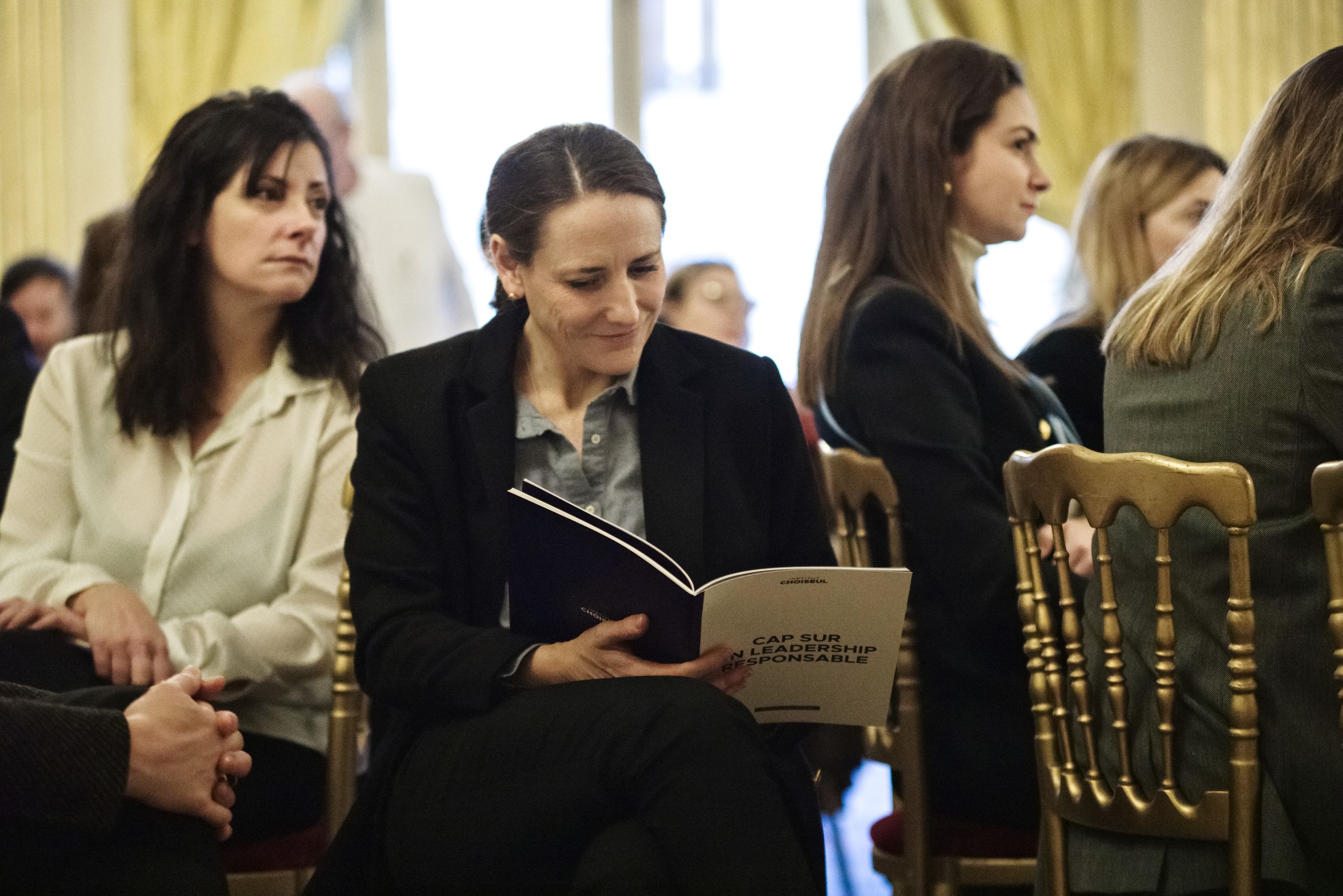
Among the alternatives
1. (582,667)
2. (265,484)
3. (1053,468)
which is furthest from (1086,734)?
(265,484)

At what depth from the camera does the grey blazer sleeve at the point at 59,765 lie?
1.24 meters

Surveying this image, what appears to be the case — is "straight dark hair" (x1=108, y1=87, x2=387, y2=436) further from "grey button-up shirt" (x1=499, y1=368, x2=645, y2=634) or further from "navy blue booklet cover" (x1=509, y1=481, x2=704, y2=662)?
"navy blue booklet cover" (x1=509, y1=481, x2=704, y2=662)

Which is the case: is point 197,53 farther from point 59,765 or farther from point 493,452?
point 59,765

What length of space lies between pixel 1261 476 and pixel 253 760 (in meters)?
1.27

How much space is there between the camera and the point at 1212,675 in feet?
4.86

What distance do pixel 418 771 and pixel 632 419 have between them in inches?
20.6

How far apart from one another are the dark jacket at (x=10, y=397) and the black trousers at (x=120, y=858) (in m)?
1.29

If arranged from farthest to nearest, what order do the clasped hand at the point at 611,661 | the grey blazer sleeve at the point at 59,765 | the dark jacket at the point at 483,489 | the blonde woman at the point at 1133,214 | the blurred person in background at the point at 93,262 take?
the blurred person in background at the point at 93,262
the blonde woman at the point at 1133,214
the dark jacket at the point at 483,489
the clasped hand at the point at 611,661
the grey blazer sleeve at the point at 59,765

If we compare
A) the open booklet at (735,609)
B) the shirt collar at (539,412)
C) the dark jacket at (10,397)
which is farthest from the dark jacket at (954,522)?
the dark jacket at (10,397)

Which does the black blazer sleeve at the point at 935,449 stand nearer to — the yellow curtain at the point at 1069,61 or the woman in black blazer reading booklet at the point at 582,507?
the woman in black blazer reading booklet at the point at 582,507

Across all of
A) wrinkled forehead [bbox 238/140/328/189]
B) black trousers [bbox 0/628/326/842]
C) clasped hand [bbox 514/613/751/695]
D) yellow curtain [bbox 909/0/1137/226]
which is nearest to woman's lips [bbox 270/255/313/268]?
wrinkled forehead [bbox 238/140/328/189]

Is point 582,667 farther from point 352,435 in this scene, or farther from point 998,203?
point 998,203

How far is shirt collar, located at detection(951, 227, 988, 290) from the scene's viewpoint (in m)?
2.29

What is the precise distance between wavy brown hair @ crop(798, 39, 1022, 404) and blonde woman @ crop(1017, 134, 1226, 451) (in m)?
0.52
